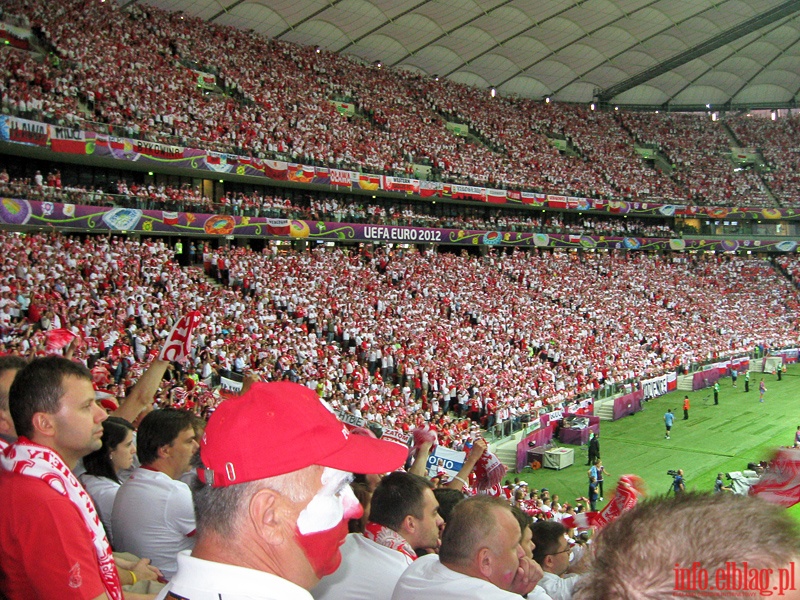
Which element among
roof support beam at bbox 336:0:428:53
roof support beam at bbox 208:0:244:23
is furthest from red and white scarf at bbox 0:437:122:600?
roof support beam at bbox 336:0:428:53

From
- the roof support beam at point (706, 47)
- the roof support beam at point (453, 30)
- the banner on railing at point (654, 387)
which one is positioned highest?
the roof support beam at point (706, 47)

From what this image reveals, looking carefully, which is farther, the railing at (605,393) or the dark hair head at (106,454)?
the railing at (605,393)

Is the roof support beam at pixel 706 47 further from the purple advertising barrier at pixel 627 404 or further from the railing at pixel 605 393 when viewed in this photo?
the purple advertising barrier at pixel 627 404

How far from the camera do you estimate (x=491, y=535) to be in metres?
3.30

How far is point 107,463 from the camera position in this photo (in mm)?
4711

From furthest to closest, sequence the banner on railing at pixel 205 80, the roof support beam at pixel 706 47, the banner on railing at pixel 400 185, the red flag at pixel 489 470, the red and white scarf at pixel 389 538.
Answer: the roof support beam at pixel 706 47
the banner on railing at pixel 400 185
the banner on railing at pixel 205 80
the red flag at pixel 489 470
the red and white scarf at pixel 389 538

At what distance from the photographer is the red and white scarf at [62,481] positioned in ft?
9.57

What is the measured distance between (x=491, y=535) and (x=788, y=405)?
118ft

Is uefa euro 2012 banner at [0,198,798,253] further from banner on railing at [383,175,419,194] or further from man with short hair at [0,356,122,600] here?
man with short hair at [0,356,122,600]

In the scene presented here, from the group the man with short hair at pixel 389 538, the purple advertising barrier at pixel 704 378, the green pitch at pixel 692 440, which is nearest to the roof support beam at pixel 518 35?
the purple advertising barrier at pixel 704 378

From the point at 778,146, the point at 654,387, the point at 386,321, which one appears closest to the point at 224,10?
the point at 386,321

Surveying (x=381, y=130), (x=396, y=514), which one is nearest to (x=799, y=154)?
(x=381, y=130)

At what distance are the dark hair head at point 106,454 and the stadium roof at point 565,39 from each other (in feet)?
126

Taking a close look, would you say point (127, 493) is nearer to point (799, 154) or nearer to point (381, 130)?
point (381, 130)
